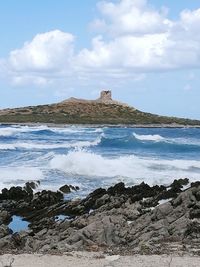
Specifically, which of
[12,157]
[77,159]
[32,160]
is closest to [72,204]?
[77,159]

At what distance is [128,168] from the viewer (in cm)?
3541

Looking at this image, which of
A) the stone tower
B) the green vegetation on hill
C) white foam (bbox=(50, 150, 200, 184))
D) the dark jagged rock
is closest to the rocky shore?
the dark jagged rock

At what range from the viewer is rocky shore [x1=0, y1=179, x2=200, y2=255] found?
45.3ft

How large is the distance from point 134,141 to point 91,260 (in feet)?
175

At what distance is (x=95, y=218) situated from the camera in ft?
62.1

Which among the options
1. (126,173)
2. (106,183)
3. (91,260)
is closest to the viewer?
(91,260)

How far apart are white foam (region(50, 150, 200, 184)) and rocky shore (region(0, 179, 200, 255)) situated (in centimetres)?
488

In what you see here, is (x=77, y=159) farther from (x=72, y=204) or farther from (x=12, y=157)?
(x=72, y=204)

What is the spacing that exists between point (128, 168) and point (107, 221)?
1840 centimetres

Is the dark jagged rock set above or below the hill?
below

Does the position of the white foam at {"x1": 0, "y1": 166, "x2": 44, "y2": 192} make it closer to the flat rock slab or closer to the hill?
the flat rock slab

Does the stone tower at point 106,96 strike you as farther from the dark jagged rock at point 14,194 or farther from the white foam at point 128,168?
the dark jagged rock at point 14,194

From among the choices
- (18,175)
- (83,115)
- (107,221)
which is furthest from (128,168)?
(83,115)

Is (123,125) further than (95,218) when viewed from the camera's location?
Yes
